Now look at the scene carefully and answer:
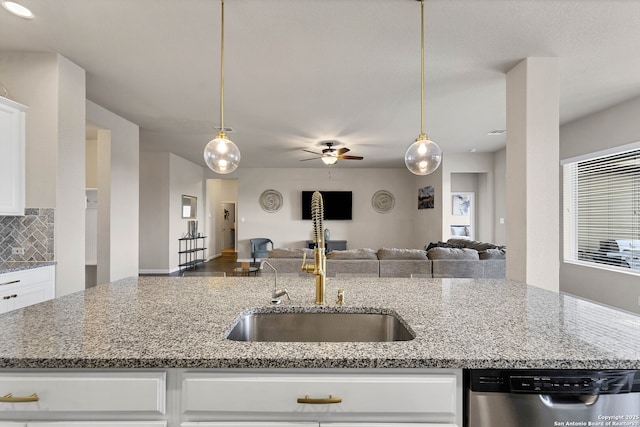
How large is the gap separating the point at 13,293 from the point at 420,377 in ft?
9.70

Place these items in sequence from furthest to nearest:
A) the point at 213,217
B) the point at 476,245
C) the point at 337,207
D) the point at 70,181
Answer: the point at 213,217, the point at 337,207, the point at 476,245, the point at 70,181

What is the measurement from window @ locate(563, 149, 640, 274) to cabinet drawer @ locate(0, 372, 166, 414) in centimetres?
527

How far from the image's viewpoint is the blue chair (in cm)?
826

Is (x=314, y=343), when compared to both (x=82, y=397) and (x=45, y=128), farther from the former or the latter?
(x=45, y=128)

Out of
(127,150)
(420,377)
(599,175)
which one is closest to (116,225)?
(127,150)

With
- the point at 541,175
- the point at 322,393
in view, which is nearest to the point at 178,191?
the point at 541,175

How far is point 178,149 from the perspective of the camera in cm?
667

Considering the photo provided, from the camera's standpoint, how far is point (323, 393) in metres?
0.96

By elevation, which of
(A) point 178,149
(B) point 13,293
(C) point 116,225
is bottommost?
(B) point 13,293

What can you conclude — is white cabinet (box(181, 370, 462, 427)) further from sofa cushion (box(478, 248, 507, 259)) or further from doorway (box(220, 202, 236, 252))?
doorway (box(220, 202, 236, 252))

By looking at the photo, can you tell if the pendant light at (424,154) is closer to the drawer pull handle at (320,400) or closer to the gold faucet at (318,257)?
the gold faucet at (318,257)

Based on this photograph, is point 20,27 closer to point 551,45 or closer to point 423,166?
point 423,166

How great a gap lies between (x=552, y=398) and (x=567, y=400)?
0.14 ft

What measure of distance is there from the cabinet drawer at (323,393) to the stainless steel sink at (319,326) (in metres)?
0.48
